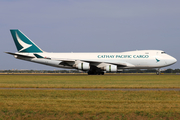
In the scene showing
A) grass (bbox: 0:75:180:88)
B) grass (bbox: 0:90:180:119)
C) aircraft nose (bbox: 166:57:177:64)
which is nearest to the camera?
grass (bbox: 0:90:180:119)

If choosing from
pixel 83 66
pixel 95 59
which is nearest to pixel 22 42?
pixel 83 66

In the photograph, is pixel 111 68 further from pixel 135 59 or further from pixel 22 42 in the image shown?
pixel 22 42

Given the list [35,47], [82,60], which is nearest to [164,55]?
[82,60]

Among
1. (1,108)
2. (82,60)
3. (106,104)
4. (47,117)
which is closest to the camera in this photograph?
(47,117)

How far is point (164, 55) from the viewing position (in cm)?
4969

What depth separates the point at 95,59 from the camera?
5109cm

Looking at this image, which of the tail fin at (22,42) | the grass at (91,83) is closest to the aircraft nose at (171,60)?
the grass at (91,83)

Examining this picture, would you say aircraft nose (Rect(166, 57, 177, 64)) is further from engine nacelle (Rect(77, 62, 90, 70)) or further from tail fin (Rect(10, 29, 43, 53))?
tail fin (Rect(10, 29, 43, 53))

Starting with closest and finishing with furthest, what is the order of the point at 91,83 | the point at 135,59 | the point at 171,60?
1. the point at 91,83
2. the point at 135,59
3. the point at 171,60

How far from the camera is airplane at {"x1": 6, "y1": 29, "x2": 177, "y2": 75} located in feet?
161

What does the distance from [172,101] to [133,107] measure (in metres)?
3.10

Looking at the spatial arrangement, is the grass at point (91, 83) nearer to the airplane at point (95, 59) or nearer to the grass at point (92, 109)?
the grass at point (92, 109)

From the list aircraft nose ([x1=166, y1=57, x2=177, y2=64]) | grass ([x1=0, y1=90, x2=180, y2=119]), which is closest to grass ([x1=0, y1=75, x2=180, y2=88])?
grass ([x1=0, y1=90, x2=180, y2=119])

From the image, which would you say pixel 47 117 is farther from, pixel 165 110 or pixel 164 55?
pixel 164 55
